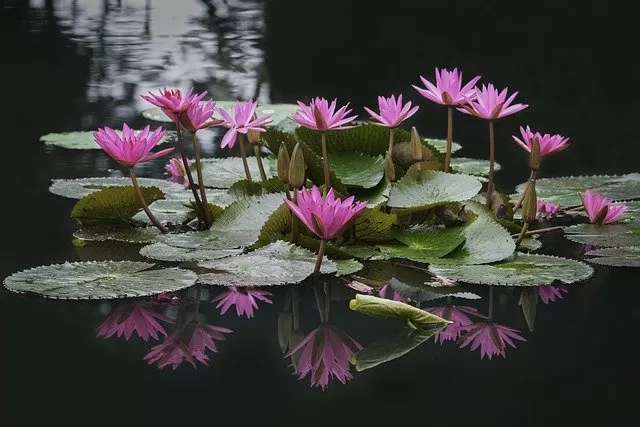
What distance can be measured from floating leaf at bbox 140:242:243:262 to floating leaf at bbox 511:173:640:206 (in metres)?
0.84

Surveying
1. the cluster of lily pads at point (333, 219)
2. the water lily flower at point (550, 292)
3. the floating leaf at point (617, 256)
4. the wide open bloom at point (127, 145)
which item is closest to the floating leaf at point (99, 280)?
the cluster of lily pads at point (333, 219)

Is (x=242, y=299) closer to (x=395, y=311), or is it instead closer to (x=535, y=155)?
(x=395, y=311)

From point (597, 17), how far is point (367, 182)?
506 centimetres

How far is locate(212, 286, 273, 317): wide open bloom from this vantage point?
73.2 inches

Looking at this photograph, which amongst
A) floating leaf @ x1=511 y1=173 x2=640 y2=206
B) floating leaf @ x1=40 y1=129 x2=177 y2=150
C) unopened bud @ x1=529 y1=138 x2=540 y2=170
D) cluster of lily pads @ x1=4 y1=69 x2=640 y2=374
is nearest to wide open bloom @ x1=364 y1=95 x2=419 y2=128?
cluster of lily pads @ x1=4 y1=69 x2=640 y2=374

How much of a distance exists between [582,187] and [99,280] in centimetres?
133

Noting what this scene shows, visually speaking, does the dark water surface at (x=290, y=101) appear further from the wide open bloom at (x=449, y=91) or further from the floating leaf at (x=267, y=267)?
the wide open bloom at (x=449, y=91)

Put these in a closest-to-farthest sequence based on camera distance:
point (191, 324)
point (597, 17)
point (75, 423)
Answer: point (75, 423) → point (191, 324) → point (597, 17)

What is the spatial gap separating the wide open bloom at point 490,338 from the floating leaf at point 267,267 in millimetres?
313

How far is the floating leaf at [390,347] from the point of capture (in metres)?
1.63

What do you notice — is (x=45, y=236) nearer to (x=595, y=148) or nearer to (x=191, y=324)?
(x=191, y=324)

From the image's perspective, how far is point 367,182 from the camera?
2.30 metres

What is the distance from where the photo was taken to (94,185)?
8.74ft

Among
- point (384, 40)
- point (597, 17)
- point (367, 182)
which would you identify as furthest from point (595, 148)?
point (597, 17)
